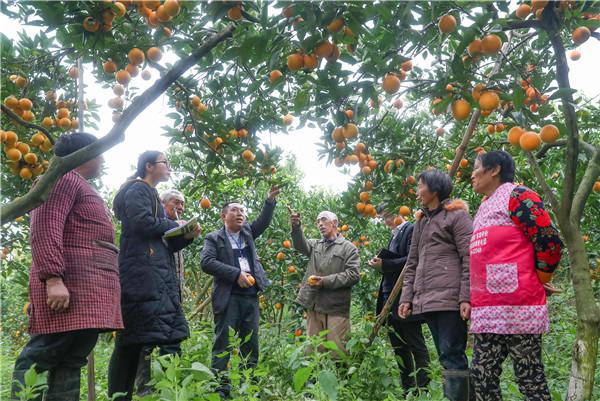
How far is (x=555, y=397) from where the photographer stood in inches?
94.4

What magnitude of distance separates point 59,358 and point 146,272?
671 millimetres

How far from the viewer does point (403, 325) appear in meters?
3.48

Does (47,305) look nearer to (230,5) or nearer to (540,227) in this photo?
(230,5)

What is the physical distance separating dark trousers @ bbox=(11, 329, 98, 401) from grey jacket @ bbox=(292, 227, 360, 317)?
211cm

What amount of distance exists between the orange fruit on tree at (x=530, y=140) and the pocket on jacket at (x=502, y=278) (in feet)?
1.66

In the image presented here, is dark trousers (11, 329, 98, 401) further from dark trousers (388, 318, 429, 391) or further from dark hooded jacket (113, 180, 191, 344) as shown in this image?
dark trousers (388, 318, 429, 391)

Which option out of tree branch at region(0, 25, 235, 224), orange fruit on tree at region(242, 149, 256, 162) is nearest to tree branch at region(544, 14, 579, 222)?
tree branch at region(0, 25, 235, 224)

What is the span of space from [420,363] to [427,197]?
3.90 ft

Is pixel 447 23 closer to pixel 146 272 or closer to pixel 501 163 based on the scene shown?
pixel 501 163

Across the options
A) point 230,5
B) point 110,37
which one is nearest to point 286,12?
point 230,5

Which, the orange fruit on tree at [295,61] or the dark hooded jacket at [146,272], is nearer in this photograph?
the orange fruit on tree at [295,61]

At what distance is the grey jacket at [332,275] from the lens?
4121mm

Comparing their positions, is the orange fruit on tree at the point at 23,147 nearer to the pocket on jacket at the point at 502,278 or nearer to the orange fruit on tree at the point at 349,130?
the orange fruit on tree at the point at 349,130

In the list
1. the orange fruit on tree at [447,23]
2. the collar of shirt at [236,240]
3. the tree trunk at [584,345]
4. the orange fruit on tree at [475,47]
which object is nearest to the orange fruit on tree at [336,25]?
the orange fruit on tree at [447,23]
